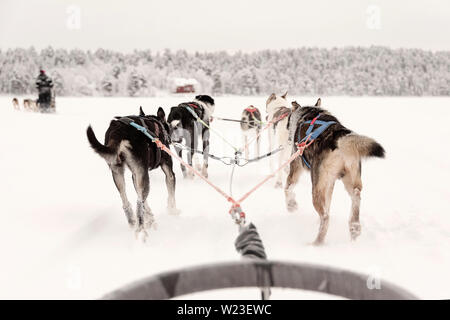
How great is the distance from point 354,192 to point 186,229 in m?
2.00

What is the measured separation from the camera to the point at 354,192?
372 cm

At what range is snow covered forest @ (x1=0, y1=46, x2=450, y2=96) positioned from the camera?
31125 mm

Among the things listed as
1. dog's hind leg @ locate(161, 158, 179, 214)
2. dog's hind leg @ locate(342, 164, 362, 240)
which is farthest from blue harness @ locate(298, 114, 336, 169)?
dog's hind leg @ locate(161, 158, 179, 214)

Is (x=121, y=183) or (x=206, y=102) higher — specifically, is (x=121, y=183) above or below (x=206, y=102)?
below

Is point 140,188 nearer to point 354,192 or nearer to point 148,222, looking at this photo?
point 148,222

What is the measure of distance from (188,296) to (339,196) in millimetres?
5241

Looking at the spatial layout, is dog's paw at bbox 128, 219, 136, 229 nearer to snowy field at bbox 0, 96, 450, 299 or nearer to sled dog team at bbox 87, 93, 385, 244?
sled dog team at bbox 87, 93, 385, 244

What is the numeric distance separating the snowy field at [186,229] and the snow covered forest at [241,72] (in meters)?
15.0

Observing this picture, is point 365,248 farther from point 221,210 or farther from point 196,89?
point 196,89

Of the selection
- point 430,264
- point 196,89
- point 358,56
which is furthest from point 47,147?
point 358,56

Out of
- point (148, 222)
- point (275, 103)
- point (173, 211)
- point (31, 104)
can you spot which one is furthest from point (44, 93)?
point (148, 222)

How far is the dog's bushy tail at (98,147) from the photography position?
3.42 meters

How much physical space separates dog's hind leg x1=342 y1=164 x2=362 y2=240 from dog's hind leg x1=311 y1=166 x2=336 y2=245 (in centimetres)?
16

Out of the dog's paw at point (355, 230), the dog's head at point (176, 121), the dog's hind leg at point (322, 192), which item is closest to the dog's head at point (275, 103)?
the dog's head at point (176, 121)
